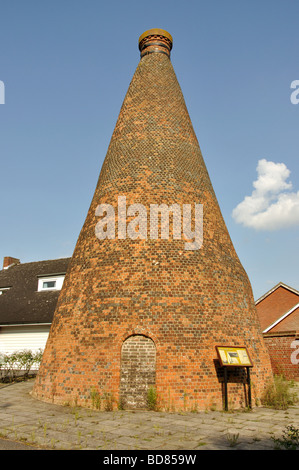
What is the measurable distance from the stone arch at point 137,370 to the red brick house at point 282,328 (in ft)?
28.8

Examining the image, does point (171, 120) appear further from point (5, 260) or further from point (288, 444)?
point (5, 260)

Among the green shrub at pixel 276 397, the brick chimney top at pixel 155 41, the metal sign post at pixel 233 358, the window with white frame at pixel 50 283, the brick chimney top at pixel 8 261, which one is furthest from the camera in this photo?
the brick chimney top at pixel 8 261

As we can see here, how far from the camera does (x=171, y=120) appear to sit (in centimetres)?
1338

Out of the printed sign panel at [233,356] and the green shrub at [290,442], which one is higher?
the printed sign panel at [233,356]

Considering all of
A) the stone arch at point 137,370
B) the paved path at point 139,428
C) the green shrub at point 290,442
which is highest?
the stone arch at point 137,370

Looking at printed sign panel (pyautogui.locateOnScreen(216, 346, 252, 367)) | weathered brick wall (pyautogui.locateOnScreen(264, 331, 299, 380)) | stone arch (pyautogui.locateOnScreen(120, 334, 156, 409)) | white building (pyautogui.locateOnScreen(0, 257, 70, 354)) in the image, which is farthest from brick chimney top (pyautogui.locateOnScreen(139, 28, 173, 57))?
weathered brick wall (pyautogui.locateOnScreen(264, 331, 299, 380))

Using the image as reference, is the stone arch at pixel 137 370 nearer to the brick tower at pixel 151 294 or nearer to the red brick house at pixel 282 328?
the brick tower at pixel 151 294

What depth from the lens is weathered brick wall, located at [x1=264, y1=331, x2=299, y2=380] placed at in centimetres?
1631

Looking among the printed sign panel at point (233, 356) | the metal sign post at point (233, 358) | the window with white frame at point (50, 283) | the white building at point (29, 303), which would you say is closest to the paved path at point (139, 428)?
the metal sign post at point (233, 358)

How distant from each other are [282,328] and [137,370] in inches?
579

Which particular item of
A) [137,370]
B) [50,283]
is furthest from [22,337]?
[137,370]

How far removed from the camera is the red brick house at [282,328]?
16.4m

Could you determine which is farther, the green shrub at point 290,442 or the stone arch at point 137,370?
the stone arch at point 137,370

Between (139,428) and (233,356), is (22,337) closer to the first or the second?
(233,356)
